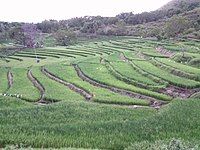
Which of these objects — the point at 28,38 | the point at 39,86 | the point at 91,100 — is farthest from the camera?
the point at 28,38

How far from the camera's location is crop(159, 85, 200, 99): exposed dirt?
164 ft

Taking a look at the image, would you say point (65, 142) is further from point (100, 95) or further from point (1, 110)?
point (100, 95)

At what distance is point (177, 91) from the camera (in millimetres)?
51812

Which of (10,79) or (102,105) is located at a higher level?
(102,105)

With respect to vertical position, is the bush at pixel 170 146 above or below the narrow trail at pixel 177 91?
above

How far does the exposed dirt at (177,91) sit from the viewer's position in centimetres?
4994

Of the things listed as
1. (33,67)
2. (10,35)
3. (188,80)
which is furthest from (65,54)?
(10,35)

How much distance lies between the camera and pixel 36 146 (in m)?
27.4

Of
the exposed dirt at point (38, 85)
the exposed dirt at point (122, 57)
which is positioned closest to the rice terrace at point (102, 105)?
the exposed dirt at point (38, 85)

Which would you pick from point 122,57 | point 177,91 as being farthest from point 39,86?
point 122,57

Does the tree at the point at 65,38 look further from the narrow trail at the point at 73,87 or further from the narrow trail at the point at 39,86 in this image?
the narrow trail at the point at 73,87

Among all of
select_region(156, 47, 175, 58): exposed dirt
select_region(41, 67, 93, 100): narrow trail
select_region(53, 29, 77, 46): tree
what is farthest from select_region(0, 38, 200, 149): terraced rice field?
select_region(53, 29, 77, 46): tree

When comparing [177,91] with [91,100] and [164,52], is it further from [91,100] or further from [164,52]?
[164,52]

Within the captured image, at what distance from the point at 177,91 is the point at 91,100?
11.5m
